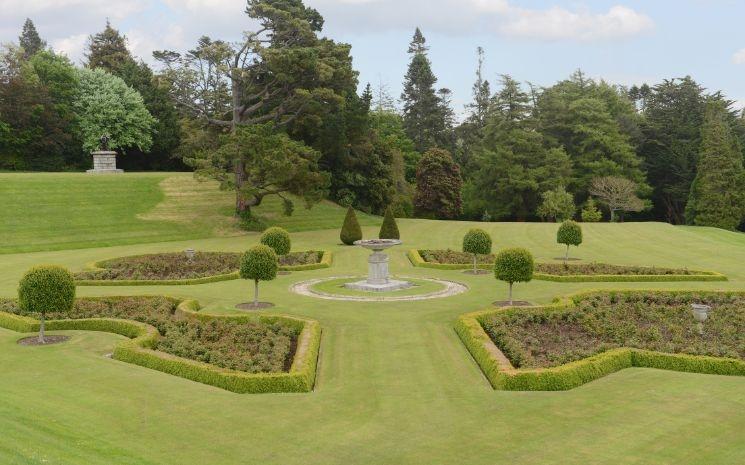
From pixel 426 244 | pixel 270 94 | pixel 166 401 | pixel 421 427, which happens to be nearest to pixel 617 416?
pixel 421 427

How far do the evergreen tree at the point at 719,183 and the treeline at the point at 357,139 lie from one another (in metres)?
0.14

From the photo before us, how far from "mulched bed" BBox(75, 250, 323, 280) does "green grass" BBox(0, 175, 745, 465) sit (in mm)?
10284

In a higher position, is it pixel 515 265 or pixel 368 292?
pixel 515 265

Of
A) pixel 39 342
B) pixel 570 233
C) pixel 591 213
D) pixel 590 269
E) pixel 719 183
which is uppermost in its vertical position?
pixel 719 183

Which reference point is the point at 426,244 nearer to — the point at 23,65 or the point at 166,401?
the point at 166,401

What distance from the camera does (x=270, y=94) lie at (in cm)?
5050

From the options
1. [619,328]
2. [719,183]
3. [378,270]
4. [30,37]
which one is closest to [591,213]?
[719,183]

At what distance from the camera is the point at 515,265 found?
823 inches

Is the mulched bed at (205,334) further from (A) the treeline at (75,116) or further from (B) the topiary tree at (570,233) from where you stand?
(A) the treeline at (75,116)

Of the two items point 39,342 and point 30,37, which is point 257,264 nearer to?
point 39,342

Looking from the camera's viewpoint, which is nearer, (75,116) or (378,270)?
(378,270)

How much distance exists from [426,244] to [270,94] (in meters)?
19.5

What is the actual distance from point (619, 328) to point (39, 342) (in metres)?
16.9

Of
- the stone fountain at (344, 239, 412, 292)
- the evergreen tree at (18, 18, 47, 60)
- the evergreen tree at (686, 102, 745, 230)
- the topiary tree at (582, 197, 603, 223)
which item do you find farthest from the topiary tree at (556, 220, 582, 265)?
the evergreen tree at (18, 18, 47, 60)
